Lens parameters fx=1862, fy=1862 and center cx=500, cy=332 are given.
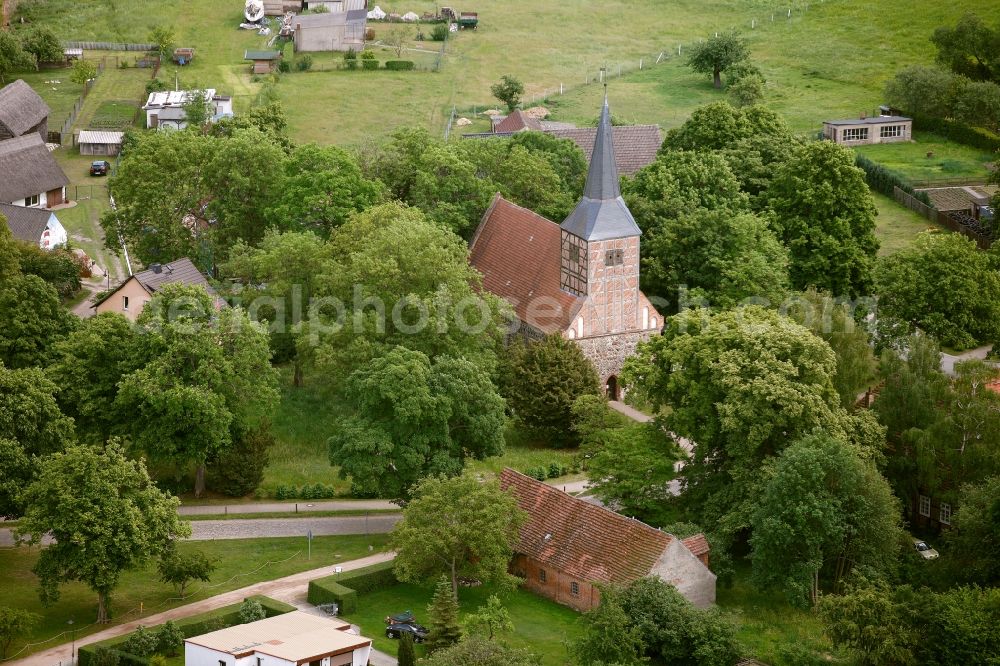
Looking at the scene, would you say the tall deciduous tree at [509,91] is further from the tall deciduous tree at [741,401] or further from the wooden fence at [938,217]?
the tall deciduous tree at [741,401]

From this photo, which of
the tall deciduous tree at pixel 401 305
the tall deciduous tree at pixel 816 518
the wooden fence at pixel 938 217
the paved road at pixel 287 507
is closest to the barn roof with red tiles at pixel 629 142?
the wooden fence at pixel 938 217

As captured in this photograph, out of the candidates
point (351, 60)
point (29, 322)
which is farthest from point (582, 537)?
point (351, 60)

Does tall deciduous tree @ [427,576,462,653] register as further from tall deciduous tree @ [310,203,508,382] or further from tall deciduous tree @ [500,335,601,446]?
tall deciduous tree @ [500,335,601,446]

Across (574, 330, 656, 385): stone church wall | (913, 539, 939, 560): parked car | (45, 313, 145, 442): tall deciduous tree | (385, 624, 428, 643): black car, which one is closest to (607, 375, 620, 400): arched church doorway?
(574, 330, 656, 385): stone church wall

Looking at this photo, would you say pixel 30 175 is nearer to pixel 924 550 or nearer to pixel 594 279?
pixel 594 279

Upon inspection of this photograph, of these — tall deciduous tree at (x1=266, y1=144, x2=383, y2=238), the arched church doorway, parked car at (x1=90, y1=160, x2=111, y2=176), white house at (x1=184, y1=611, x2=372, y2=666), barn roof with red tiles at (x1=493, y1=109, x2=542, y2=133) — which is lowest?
white house at (x1=184, y1=611, x2=372, y2=666)

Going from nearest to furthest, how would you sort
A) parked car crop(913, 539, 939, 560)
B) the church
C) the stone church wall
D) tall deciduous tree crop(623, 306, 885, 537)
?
tall deciduous tree crop(623, 306, 885, 537) < parked car crop(913, 539, 939, 560) < the church < the stone church wall
